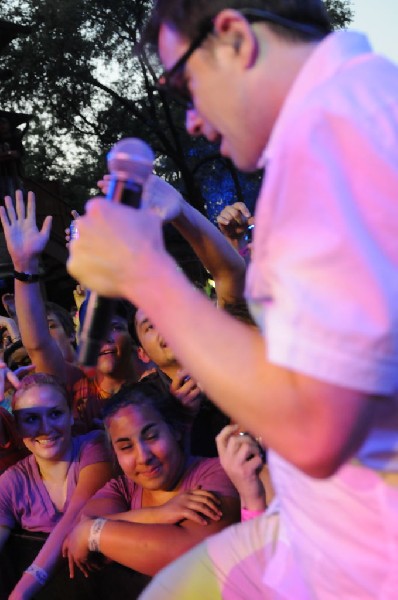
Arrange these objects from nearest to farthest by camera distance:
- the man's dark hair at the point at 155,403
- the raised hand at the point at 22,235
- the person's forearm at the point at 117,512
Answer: the person's forearm at the point at 117,512
the man's dark hair at the point at 155,403
the raised hand at the point at 22,235

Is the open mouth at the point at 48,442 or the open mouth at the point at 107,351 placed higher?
the open mouth at the point at 107,351

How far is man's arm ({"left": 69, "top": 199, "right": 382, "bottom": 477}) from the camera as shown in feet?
3.48

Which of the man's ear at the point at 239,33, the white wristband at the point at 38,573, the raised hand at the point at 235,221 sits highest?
the man's ear at the point at 239,33

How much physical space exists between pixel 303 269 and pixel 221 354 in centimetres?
18

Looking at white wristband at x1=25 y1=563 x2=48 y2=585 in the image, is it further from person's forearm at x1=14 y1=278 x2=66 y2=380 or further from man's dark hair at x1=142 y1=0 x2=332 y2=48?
man's dark hair at x1=142 y1=0 x2=332 y2=48

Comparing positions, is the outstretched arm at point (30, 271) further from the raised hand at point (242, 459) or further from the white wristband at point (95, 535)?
the raised hand at point (242, 459)

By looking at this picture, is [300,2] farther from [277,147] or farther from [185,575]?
[185,575]

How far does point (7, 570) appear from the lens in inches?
145

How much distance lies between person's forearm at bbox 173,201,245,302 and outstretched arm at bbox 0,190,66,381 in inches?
65.9

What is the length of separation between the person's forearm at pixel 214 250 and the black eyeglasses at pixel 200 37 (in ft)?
2.86

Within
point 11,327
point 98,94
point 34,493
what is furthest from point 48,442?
point 98,94

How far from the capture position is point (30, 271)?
4176 mm

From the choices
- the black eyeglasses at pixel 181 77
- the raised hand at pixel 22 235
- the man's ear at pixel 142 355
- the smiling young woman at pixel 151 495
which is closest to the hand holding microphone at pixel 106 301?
the black eyeglasses at pixel 181 77

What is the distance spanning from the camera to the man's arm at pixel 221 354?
106 cm
